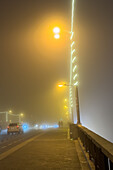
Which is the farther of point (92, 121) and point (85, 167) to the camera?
point (92, 121)

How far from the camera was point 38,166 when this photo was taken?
9023mm

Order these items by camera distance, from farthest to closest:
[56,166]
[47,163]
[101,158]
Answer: [47,163] → [56,166] → [101,158]

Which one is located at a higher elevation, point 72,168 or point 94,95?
point 94,95

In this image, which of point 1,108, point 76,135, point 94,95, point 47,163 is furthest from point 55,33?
point 1,108

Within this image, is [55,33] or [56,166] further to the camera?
[55,33]

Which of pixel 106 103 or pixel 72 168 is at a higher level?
pixel 106 103

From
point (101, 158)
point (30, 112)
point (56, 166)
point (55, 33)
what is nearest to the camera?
point (101, 158)

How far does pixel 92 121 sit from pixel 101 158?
2757 inches

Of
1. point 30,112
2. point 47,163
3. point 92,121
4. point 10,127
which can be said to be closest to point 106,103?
point 10,127

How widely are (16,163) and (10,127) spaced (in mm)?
28051

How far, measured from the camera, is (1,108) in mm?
155875

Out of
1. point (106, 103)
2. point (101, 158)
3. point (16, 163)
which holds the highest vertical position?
point (106, 103)

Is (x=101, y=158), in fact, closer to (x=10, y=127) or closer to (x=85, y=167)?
(x=85, y=167)

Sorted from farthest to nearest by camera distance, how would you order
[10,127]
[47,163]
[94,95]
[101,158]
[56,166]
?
[94,95] < [10,127] < [47,163] < [56,166] < [101,158]
